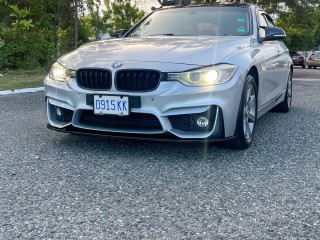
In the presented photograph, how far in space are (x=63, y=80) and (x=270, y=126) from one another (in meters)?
2.73

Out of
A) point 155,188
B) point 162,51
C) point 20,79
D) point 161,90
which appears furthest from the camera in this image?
point 20,79

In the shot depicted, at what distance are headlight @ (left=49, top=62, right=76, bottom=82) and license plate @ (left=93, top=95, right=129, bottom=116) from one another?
0.40m

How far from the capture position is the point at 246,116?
418cm

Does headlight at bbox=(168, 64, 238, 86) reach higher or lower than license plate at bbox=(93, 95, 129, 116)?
higher

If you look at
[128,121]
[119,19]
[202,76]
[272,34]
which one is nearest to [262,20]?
[272,34]

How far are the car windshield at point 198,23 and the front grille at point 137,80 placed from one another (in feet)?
4.78

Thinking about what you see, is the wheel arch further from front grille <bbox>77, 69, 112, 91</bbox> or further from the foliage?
the foliage

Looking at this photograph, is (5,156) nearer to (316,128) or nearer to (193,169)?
(193,169)

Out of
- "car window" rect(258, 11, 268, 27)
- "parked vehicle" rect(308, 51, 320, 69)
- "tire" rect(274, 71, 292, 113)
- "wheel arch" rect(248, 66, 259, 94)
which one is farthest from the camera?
"parked vehicle" rect(308, 51, 320, 69)

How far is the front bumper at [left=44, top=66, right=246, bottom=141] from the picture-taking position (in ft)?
11.8

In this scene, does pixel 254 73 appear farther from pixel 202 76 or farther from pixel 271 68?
pixel 202 76

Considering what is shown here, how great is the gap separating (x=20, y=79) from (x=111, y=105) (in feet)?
25.4

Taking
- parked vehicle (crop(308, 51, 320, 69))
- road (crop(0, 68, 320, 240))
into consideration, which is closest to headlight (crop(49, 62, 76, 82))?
road (crop(0, 68, 320, 240))

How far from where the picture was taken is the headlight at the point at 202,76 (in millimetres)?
3635
